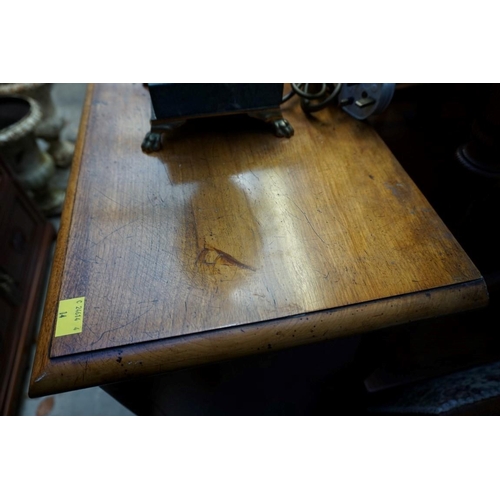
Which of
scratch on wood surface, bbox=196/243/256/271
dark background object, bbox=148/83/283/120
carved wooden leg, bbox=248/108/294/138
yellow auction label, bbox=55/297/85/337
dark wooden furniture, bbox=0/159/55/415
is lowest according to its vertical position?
dark wooden furniture, bbox=0/159/55/415

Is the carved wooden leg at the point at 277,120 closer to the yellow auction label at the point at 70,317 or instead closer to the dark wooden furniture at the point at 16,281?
the yellow auction label at the point at 70,317

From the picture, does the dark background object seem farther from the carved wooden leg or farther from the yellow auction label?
the yellow auction label

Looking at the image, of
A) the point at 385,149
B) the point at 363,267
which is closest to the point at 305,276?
the point at 363,267

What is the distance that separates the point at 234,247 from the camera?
0.57m

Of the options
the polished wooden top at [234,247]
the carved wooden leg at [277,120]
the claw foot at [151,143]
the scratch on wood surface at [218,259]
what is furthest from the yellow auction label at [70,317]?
the carved wooden leg at [277,120]

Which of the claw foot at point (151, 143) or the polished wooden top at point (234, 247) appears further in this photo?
the claw foot at point (151, 143)

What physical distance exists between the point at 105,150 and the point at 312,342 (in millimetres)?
544

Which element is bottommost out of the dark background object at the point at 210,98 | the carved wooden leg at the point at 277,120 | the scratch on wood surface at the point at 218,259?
the scratch on wood surface at the point at 218,259

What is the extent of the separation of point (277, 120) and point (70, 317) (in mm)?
536

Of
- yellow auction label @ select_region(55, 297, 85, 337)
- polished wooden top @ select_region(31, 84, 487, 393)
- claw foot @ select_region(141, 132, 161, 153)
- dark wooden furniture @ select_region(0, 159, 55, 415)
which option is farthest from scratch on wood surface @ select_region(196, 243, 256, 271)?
dark wooden furniture @ select_region(0, 159, 55, 415)

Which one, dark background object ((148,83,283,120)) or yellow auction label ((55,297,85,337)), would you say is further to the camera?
dark background object ((148,83,283,120))

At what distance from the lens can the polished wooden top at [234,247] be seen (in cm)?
49

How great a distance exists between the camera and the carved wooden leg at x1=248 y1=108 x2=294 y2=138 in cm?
75

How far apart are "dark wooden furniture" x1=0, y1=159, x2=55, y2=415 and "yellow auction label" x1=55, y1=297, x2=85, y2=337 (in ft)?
2.60
